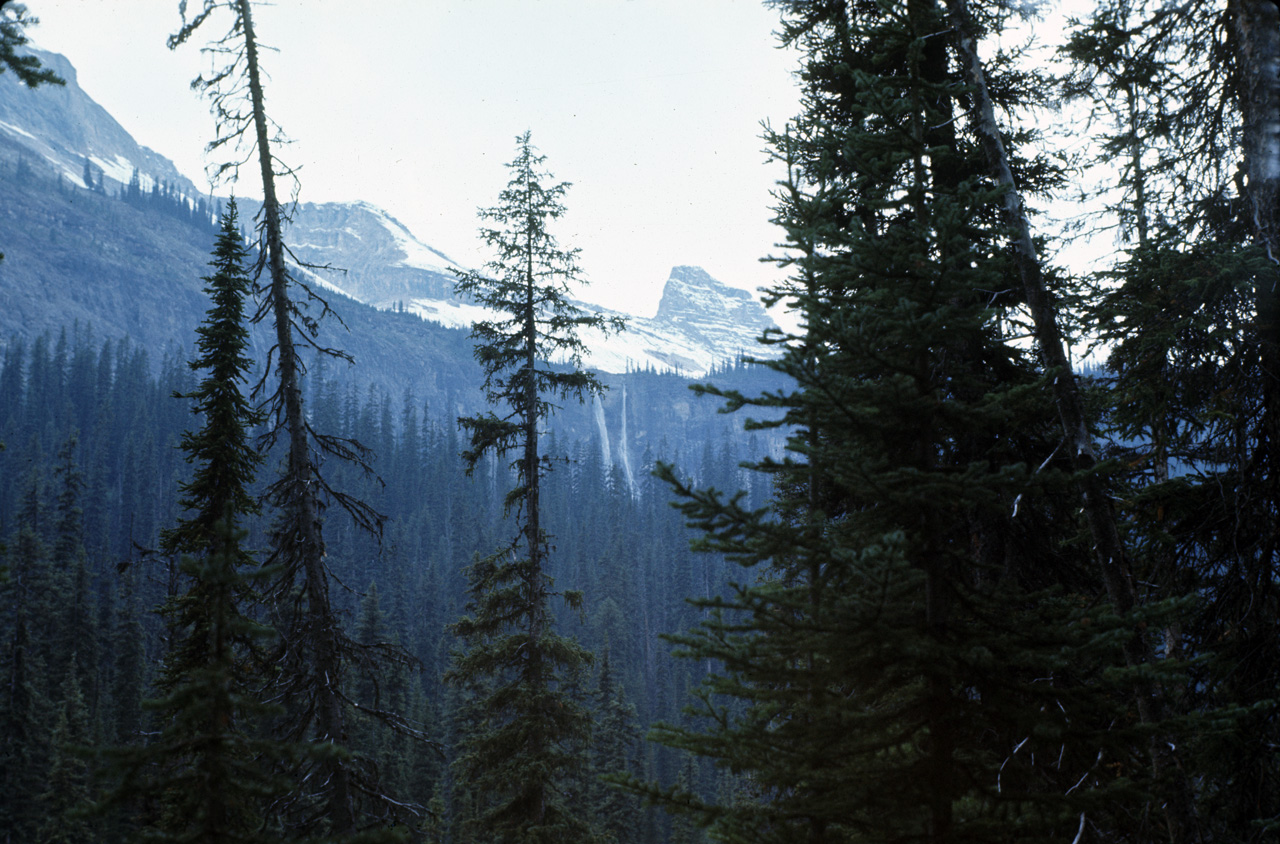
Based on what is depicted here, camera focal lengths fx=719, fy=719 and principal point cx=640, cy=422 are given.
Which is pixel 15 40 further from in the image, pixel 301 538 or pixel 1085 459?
pixel 1085 459

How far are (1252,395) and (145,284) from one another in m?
223

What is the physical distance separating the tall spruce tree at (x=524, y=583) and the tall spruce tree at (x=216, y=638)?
4498 mm

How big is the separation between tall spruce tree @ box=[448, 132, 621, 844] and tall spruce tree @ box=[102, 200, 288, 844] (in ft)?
14.8

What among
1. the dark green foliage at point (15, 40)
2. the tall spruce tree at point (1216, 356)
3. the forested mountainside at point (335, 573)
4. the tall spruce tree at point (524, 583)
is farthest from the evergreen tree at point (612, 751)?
the dark green foliage at point (15, 40)

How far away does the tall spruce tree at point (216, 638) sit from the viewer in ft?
12.2

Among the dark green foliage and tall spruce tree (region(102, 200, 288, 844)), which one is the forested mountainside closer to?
tall spruce tree (region(102, 200, 288, 844))

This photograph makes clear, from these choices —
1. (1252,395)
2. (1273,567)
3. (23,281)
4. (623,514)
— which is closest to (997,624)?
(1273,567)

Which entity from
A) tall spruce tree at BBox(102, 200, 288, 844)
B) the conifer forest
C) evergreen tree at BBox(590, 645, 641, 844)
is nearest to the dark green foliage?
the conifer forest

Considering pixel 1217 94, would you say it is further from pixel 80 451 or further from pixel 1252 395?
pixel 80 451

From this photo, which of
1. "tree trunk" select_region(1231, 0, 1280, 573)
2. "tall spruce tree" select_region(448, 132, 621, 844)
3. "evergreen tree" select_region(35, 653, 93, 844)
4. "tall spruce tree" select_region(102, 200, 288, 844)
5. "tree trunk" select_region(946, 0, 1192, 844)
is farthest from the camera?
"evergreen tree" select_region(35, 653, 93, 844)

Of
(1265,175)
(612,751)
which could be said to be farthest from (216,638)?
(612,751)

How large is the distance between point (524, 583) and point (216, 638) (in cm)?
1202

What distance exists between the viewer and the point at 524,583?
15727mm

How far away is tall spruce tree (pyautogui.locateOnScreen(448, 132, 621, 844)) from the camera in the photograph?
14.9 meters
